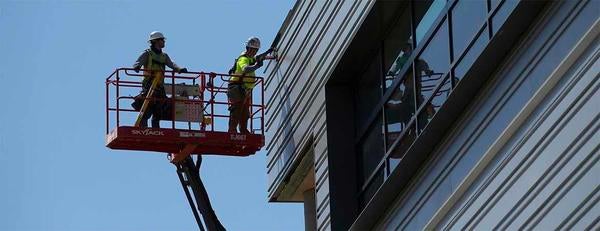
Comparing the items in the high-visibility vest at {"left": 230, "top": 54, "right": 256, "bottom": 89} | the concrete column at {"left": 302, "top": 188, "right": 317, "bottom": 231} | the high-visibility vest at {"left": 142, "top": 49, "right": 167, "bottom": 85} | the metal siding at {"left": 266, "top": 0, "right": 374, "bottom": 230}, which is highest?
the metal siding at {"left": 266, "top": 0, "right": 374, "bottom": 230}

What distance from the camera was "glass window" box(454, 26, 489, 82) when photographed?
19469mm

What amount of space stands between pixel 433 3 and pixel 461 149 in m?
A: 2.72

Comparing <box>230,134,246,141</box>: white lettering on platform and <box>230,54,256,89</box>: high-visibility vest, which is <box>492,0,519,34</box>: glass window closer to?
<box>230,54,256,89</box>: high-visibility vest

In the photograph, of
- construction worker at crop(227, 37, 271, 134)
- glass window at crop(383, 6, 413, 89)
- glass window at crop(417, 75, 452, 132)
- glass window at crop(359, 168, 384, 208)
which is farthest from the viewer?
construction worker at crop(227, 37, 271, 134)

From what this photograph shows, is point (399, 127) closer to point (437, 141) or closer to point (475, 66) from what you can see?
point (437, 141)

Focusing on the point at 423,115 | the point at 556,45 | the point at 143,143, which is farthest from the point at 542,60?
the point at 143,143

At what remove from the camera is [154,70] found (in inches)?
1396

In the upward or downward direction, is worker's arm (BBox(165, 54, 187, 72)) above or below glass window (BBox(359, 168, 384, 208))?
below

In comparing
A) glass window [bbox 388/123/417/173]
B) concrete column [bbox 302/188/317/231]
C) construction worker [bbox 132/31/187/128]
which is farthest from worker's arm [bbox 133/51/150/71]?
glass window [bbox 388/123/417/173]

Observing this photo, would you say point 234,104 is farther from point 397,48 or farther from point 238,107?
point 397,48

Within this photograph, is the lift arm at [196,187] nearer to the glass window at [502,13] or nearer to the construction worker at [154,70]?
the construction worker at [154,70]

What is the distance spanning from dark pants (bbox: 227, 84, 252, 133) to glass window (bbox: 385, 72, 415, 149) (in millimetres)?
12500

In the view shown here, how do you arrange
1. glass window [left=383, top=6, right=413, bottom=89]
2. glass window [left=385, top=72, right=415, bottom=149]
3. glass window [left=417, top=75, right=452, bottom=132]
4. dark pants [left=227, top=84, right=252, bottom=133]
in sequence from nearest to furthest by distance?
1. glass window [left=417, top=75, right=452, bottom=132]
2. glass window [left=385, top=72, right=415, bottom=149]
3. glass window [left=383, top=6, right=413, bottom=89]
4. dark pants [left=227, top=84, right=252, bottom=133]

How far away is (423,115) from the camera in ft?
70.7
